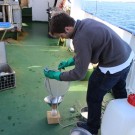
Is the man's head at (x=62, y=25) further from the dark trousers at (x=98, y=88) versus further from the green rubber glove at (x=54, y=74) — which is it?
the dark trousers at (x=98, y=88)

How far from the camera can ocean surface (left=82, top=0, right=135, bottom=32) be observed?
244 centimetres

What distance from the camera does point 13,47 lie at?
4148mm

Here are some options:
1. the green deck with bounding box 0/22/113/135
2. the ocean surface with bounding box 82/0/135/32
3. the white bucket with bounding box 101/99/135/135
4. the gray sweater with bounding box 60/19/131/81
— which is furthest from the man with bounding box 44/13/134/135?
the ocean surface with bounding box 82/0/135/32

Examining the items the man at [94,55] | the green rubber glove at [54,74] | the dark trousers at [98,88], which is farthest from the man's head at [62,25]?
the dark trousers at [98,88]

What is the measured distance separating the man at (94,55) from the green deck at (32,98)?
48 cm

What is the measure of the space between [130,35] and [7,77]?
1575 mm

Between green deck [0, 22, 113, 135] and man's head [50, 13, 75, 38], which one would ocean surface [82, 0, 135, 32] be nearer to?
green deck [0, 22, 113, 135]

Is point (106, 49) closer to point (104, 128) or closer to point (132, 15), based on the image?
point (104, 128)

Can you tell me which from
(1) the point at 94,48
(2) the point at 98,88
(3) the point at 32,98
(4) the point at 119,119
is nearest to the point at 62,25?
(1) the point at 94,48

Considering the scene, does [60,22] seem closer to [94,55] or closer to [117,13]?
[94,55]

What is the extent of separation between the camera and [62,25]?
130 centimetres

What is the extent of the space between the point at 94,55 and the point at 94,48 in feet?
0.23

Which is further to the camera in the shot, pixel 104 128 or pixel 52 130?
pixel 52 130

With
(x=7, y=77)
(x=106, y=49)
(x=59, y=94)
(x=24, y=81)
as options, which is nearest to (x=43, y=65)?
(x=24, y=81)
